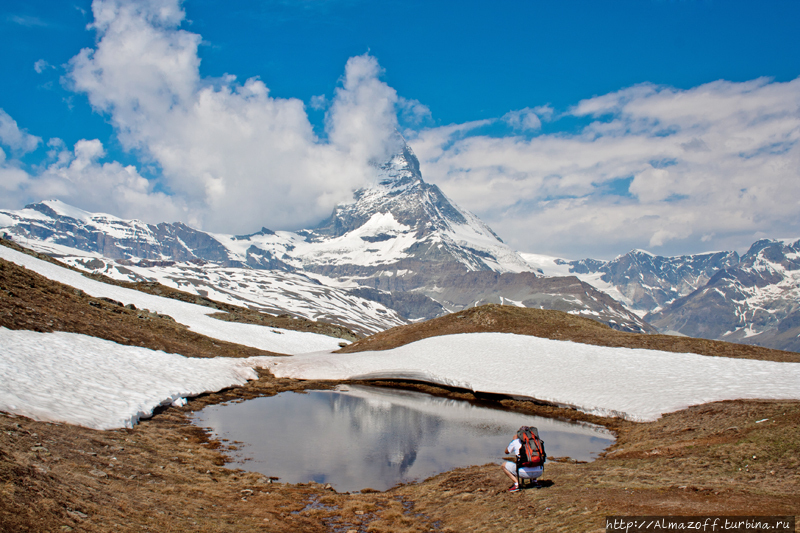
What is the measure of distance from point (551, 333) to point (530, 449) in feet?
117

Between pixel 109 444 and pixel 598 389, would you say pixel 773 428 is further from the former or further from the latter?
pixel 109 444

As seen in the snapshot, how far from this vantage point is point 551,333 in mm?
48688

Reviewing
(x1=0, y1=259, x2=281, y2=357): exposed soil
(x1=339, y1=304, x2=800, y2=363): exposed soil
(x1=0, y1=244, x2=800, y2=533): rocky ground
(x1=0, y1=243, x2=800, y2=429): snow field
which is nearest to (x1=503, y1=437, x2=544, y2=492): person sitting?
(x1=0, y1=244, x2=800, y2=533): rocky ground

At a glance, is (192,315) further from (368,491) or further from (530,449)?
(530,449)

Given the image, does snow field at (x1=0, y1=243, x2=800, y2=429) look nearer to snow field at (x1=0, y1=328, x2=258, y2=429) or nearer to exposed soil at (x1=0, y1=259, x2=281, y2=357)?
snow field at (x1=0, y1=328, x2=258, y2=429)

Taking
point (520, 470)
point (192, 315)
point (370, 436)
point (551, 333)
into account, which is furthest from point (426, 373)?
point (192, 315)

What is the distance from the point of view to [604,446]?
2370cm

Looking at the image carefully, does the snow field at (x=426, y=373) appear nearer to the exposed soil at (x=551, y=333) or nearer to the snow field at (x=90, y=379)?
the snow field at (x=90, y=379)

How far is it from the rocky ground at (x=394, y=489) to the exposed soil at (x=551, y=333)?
18.3 metres

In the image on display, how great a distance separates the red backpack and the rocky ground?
953 mm

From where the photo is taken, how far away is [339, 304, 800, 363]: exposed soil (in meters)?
39.6

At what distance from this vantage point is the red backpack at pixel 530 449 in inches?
599

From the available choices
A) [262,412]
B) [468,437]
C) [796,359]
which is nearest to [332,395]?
[262,412]

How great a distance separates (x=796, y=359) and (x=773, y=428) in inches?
997
